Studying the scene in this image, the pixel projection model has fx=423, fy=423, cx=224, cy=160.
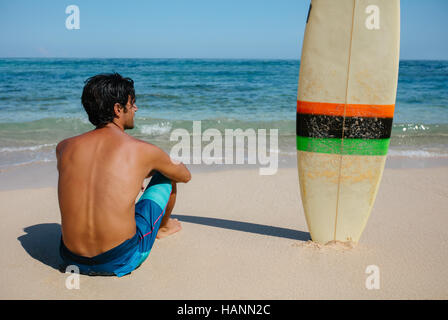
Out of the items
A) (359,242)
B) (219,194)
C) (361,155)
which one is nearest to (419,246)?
(359,242)

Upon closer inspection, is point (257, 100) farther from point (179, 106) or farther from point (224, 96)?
point (179, 106)

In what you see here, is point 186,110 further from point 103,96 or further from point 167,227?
point 103,96

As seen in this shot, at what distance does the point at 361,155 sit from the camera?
9.03ft

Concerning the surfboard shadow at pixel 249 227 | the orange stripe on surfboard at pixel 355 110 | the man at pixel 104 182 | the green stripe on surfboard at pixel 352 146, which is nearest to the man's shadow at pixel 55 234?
the surfboard shadow at pixel 249 227

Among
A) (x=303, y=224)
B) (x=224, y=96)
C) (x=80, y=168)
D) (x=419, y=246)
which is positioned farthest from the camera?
(x=224, y=96)

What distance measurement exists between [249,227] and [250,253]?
50 centimetres

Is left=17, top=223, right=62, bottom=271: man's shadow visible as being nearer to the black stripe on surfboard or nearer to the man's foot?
the man's foot

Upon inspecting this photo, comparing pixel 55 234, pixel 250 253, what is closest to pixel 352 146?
pixel 250 253

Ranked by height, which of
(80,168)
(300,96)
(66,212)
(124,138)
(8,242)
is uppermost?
(300,96)

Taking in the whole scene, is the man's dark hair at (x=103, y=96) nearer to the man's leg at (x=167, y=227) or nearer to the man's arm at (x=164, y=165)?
the man's arm at (x=164, y=165)

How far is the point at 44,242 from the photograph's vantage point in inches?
121

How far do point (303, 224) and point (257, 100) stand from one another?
34.6ft

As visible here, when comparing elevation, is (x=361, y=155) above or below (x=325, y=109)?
below

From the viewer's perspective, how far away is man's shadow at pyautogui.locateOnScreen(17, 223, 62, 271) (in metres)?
2.79
